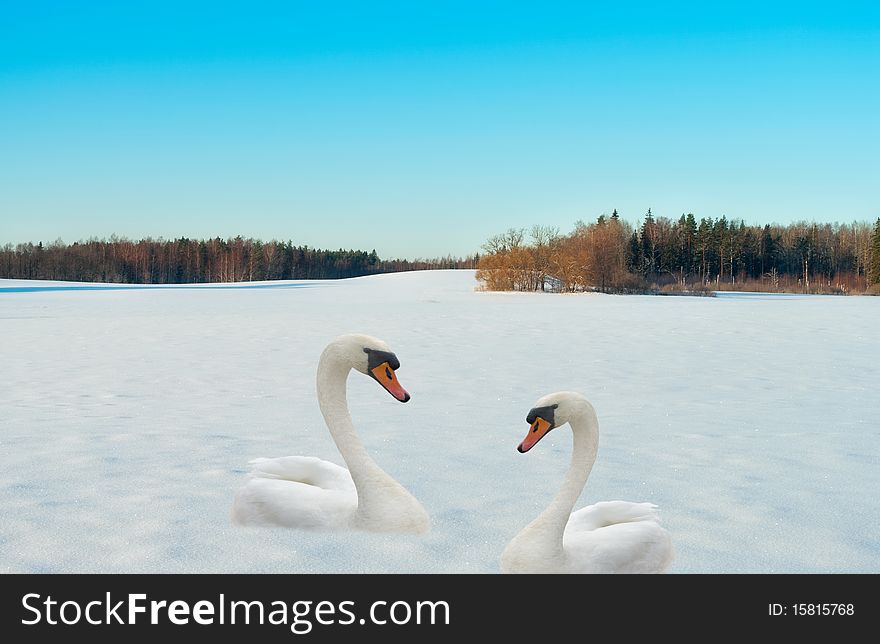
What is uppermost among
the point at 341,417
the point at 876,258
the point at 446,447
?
the point at 876,258

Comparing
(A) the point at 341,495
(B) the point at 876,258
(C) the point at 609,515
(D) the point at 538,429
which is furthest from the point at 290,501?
(B) the point at 876,258

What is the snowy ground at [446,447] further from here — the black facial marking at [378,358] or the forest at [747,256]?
the forest at [747,256]

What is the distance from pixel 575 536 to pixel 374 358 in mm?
1224

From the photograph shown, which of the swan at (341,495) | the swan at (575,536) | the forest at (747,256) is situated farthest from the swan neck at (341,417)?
the forest at (747,256)

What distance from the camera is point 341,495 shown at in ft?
11.9

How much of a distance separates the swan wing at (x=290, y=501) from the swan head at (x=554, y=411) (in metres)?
1.18

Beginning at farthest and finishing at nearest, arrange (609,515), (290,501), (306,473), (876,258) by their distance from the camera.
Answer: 1. (876,258)
2. (306,473)
3. (290,501)
4. (609,515)

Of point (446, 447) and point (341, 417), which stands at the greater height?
point (341, 417)

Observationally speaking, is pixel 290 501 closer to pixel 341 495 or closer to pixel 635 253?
pixel 341 495

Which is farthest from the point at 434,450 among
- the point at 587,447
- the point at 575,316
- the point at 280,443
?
the point at 575,316

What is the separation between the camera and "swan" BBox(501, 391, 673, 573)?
289 cm

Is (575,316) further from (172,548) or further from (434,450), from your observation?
(172,548)

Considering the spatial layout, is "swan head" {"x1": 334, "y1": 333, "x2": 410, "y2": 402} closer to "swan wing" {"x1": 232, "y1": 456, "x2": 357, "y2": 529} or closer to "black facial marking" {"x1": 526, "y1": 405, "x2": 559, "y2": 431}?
"black facial marking" {"x1": 526, "y1": 405, "x2": 559, "y2": 431}

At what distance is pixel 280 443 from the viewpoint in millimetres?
6172
